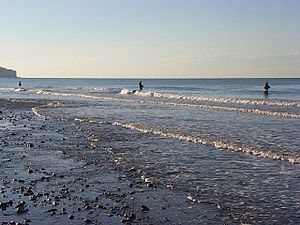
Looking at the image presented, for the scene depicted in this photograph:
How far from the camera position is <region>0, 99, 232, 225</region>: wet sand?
7941 millimetres

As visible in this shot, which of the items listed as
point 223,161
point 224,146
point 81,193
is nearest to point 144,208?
point 81,193

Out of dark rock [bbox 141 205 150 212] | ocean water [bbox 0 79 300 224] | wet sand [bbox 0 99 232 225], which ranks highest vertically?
ocean water [bbox 0 79 300 224]

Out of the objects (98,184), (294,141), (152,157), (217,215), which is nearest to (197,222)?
(217,215)

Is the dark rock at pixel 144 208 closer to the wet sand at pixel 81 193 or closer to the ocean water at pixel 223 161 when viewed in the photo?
the wet sand at pixel 81 193

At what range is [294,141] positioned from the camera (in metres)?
16.6

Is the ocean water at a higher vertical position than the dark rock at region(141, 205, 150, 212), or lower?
higher

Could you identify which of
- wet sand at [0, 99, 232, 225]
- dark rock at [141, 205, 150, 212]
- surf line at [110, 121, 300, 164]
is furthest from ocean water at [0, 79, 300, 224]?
dark rock at [141, 205, 150, 212]

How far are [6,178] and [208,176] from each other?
535 cm

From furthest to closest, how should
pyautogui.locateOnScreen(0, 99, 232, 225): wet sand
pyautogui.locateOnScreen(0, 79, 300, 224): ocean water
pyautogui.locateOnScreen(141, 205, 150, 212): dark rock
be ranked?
1. pyautogui.locateOnScreen(0, 79, 300, 224): ocean water
2. pyautogui.locateOnScreen(141, 205, 150, 212): dark rock
3. pyautogui.locateOnScreen(0, 99, 232, 225): wet sand

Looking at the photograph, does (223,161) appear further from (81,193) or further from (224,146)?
(81,193)

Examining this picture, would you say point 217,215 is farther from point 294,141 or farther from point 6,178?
point 294,141

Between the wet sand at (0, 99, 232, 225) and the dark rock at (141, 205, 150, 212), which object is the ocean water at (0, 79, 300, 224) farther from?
the dark rock at (141, 205, 150, 212)

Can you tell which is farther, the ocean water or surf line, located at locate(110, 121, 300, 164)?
surf line, located at locate(110, 121, 300, 164)

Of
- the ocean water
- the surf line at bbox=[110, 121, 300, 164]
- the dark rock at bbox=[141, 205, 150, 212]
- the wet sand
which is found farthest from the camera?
the surf line at bbox=[110, 121, 300, 164]
